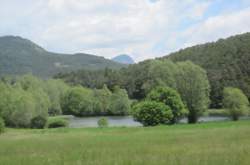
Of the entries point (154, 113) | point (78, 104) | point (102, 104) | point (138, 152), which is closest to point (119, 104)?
point (102, 104)

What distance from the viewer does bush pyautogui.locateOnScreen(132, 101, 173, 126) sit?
72.4 metres

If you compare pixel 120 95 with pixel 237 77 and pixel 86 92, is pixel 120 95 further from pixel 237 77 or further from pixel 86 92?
pixel 237 77

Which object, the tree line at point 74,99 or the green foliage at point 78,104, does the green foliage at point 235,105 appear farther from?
the green foliage at point 78,104

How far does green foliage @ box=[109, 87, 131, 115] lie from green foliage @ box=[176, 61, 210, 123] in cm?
7059

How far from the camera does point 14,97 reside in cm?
10594

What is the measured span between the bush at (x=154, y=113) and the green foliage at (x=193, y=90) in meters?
15.8

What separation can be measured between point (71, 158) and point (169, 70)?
71.6 metres

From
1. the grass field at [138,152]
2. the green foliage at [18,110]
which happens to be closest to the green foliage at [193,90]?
the green foliage at [18,110]

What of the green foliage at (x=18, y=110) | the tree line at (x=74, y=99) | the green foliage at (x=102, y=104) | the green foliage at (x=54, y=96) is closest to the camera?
the green foliage at (x=18, y=110)

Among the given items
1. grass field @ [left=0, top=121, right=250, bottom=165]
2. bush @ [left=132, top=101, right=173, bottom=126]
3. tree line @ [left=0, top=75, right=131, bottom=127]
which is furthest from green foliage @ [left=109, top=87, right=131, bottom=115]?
grass field @ [left=0, top=121, right=250, bottom=165]

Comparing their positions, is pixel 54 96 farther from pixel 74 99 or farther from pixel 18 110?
pixel 18 110

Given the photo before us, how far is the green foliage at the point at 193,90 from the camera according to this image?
88.6m

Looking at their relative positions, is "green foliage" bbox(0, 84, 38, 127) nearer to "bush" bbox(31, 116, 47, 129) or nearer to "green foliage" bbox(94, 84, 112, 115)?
"bush" bbox(31, 116, 47, 129)

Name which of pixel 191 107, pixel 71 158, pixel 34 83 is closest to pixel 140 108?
pixel 191 107
